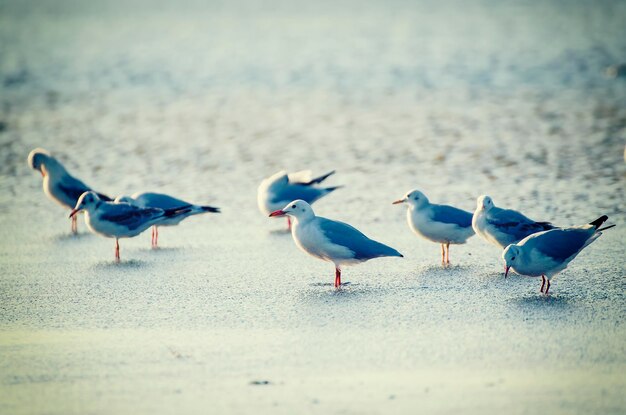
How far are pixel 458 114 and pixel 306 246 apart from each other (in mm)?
8925

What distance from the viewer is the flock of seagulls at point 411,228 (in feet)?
22.9

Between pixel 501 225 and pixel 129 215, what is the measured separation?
304 centimetres

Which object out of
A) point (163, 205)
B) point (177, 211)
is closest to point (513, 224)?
point (177, 211)

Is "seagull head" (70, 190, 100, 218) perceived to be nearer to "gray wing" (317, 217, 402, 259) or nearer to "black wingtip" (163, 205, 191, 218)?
"black wingtip" (163, 205, 191, 218)

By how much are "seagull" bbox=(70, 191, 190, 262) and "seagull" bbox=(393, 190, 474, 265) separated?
221 centimetres

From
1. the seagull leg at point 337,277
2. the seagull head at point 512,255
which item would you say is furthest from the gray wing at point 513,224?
the seagull leg at point 337,277

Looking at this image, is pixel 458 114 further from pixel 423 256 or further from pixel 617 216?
pixel 423 256

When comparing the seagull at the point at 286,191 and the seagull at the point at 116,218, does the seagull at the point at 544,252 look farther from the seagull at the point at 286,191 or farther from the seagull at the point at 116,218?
the seagull at the point at 116,218

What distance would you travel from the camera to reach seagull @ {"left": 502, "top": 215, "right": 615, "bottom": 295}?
686cm

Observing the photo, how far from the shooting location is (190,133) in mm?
15125

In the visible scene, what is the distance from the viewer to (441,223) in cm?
799

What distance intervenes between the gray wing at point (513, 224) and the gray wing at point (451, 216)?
335 millimetres

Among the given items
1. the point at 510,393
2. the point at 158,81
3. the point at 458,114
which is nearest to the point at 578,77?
the point at 458,114

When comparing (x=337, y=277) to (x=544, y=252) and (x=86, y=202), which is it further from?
(x=86, y=202)
